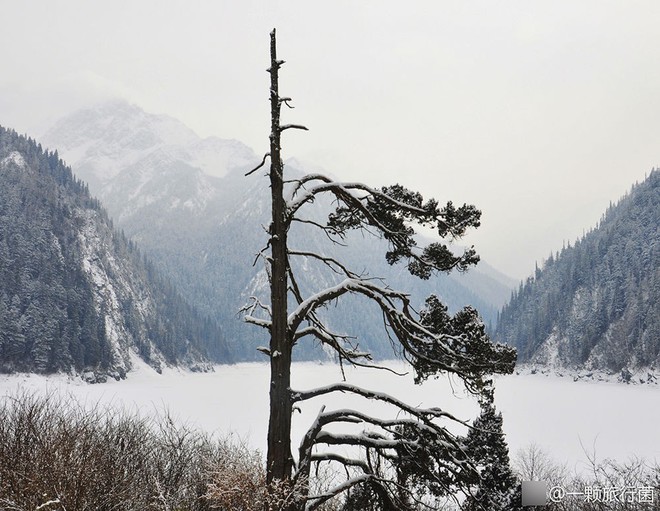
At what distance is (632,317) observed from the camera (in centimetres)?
15000

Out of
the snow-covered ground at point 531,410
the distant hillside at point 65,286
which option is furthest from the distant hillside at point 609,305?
the distant hillside at point 65,286

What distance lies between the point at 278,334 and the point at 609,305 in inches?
6784

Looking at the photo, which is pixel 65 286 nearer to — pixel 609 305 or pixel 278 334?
pixel 609 305

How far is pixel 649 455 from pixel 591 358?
107311 mm

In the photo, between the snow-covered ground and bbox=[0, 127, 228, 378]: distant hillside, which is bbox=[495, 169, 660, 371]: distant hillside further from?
bbox=[0, 127, 228, 378]: distant hillside

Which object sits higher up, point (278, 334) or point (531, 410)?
point (278, 334)

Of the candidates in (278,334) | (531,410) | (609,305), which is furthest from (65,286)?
(278,334)

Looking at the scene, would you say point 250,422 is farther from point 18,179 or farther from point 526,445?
point 18,179

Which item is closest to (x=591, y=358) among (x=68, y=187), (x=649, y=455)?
(x=649, y=455)

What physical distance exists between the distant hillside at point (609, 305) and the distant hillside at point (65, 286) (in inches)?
4548

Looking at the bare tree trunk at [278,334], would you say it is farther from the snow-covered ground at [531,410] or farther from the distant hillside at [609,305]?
the distant hillside at [609,305]

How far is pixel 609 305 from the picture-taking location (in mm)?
161625

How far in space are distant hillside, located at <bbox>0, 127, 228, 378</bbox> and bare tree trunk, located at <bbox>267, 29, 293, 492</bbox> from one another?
384 ft

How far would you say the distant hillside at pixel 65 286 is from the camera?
118 metres
